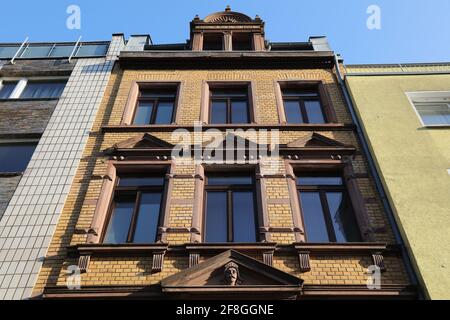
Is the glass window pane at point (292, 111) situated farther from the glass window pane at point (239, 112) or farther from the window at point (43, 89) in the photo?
the window at point (43, 89)

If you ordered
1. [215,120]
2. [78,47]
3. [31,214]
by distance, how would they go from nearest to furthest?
[31,214] < [215,120] < [78,47]

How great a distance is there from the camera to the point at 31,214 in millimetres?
8641

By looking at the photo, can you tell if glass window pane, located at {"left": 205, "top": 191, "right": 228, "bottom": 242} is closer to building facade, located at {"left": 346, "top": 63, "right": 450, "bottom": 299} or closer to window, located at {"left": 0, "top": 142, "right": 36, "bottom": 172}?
building facade, located at {"left": 346, "top": 63, "right": 450, "bottom": 299}

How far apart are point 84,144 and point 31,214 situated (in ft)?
8.03

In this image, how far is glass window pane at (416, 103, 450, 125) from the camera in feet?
36.5

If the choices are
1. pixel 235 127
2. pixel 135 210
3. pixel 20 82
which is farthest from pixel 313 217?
pixel 20 82

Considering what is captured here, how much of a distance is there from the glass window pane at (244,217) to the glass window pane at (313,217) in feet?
3.91

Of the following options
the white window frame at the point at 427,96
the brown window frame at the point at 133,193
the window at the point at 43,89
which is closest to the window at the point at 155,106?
the brown window frame at the point at 133,193

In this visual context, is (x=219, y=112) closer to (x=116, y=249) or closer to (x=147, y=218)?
(x=147, y=218)

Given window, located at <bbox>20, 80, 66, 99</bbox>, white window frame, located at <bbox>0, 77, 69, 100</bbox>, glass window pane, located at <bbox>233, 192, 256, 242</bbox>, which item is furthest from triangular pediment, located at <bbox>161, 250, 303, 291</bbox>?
white window frame, located at <bbox>0, 77, 69, 100</bbox>

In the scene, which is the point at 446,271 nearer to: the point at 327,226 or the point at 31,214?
the point at 327,226

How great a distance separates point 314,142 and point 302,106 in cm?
211

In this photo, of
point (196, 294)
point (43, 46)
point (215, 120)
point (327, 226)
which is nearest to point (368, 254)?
point (327, 226)

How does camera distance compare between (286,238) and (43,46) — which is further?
(43,46)
